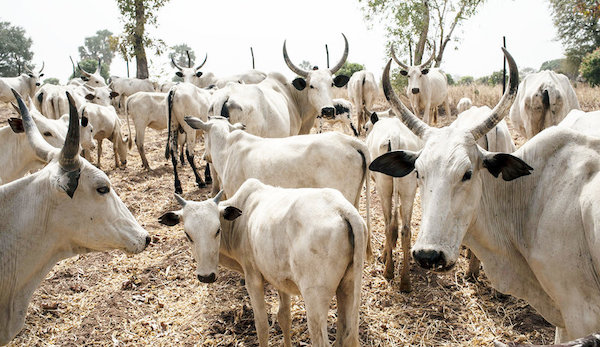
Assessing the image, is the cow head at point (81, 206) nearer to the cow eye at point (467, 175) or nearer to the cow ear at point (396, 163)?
the cow ear at point (396, 163)

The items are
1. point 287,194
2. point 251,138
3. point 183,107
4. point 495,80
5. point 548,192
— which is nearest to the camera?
point 548,192

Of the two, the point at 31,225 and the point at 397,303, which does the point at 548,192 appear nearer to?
the point at 397,303

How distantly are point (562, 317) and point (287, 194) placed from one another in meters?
2.41

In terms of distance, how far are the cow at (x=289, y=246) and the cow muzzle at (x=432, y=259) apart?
2.23ft

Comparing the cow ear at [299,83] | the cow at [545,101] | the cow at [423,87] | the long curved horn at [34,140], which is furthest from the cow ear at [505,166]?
the cow at [423,87]

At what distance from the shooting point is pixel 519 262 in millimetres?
3258

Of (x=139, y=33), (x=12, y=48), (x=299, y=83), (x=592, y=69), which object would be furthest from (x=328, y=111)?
(x=12, y=48)

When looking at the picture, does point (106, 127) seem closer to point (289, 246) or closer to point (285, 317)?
point (285, 317)

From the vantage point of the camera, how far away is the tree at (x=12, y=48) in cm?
4828

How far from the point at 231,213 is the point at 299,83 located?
16.7 feet

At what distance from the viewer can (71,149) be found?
3.06m

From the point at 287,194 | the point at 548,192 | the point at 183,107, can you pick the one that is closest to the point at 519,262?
the point at 548,192

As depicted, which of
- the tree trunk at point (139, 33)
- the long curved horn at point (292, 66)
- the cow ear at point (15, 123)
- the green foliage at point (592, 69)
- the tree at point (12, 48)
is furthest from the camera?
the tree at point (12, 48)

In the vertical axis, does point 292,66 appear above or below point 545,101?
above
